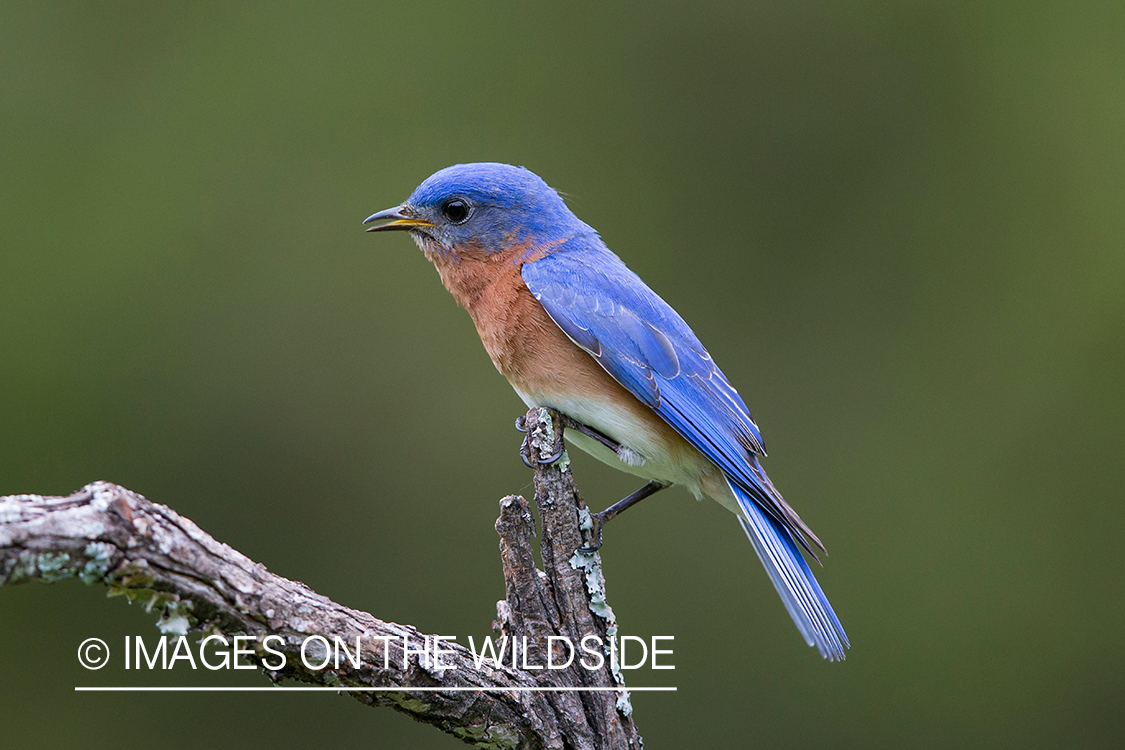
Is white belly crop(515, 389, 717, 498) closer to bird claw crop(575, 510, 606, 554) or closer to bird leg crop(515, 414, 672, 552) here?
bird leg crop(515, 414, 672, 552)

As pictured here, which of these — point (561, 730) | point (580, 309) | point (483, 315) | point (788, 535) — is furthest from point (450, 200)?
point (561, 730)

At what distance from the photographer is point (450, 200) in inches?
159

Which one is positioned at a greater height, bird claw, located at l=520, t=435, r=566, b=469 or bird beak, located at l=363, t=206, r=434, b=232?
bird beak, located at l=363, t=206, r=434, b=232

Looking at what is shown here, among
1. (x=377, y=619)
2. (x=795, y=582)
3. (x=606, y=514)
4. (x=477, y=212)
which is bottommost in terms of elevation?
(x=377, y=619)

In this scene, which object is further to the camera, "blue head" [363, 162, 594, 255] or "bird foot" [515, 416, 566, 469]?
"blue head" [363, 162, 594, 255]

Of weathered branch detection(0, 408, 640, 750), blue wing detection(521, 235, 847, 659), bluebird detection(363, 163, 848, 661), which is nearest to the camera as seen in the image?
weathered branch detection(0, 408, 640, 750)

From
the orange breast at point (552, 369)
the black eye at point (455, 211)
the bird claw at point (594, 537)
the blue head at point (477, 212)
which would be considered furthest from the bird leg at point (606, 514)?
the black eye at point (455, 211)

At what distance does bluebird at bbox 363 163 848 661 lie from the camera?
3.53 metres

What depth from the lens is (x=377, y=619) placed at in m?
2.67

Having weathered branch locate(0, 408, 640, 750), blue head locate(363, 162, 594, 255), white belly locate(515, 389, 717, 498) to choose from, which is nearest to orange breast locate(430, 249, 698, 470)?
white belly locate(515, 389, 717, 498)

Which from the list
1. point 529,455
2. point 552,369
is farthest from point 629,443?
point 529,455

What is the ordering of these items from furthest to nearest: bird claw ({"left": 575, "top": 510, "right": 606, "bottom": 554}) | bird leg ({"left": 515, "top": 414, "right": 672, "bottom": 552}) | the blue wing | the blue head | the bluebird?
the blue head, the bluebird, the blue wing, bird leg ({"left": 515, "top": 414, "right": 672, "bottom": 552}), bird claw ({"left": 575, "top": 510, "right": 606, "bottom": 554})

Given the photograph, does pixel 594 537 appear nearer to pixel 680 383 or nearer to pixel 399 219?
pixel 680 383

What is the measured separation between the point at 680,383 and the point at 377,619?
5.10 ft
